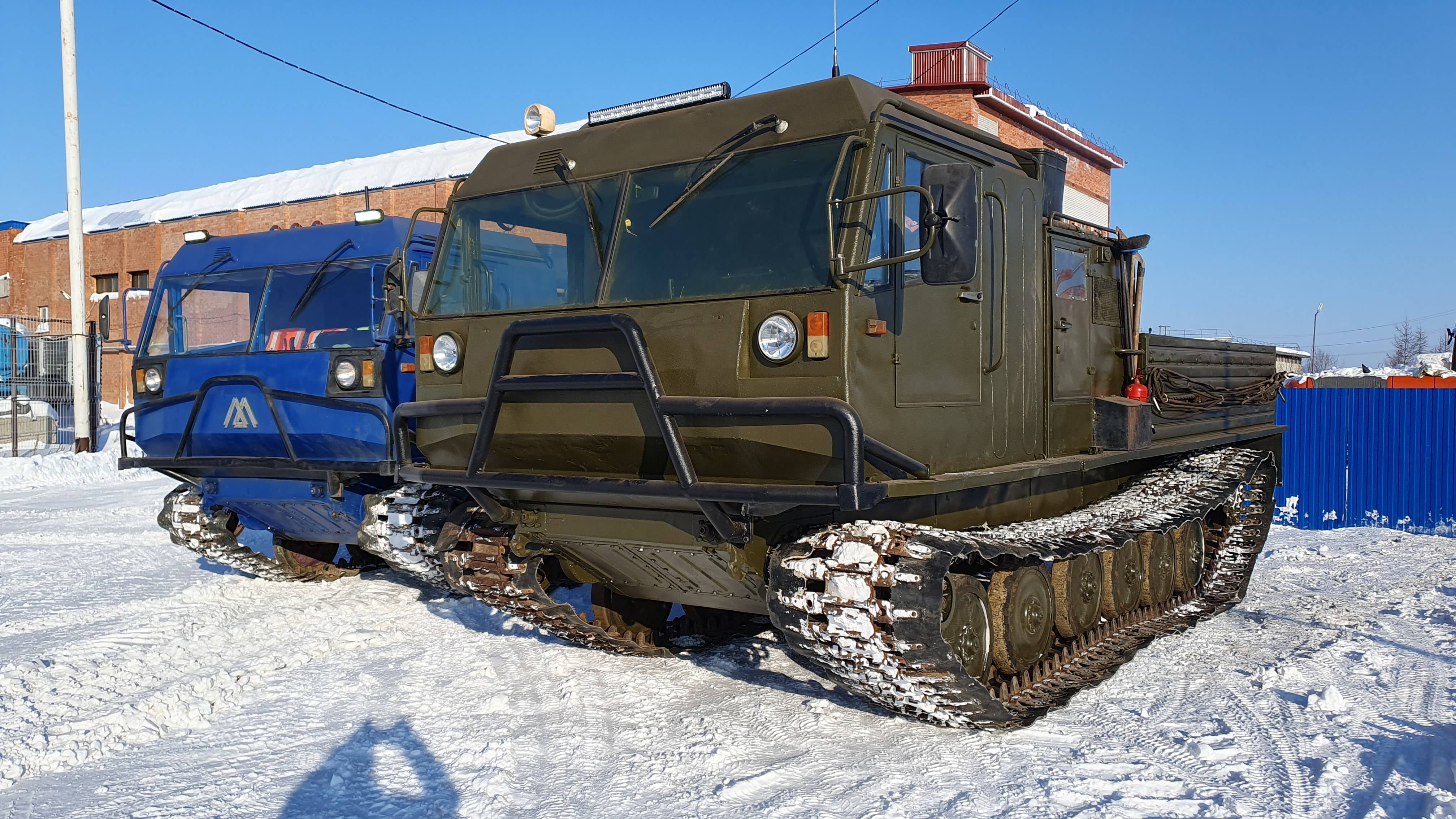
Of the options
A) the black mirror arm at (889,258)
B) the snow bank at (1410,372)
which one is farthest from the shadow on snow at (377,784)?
the snow bank at (1410,372)

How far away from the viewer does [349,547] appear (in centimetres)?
1003

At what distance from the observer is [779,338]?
4555 millimetres

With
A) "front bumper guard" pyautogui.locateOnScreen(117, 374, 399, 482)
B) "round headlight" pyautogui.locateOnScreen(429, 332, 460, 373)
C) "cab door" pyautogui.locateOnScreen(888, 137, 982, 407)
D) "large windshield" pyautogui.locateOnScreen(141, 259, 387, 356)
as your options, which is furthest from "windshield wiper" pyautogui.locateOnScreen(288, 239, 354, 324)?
"cab door" pyautogui.locateOnScreen(888, 137, 982, 407)

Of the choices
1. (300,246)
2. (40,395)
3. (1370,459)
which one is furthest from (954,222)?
(40,395)

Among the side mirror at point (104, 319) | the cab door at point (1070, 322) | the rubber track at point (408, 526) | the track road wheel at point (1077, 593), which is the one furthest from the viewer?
the side mirror at point (104, 319)

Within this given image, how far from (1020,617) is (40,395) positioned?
19.7 meters

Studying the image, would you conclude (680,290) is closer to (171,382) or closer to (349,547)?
(171,382)

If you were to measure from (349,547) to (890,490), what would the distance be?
7.04 m

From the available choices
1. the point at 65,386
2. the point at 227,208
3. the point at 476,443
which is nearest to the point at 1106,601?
the point at 476,443

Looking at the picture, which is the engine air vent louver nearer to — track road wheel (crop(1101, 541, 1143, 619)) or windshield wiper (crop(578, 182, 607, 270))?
windshield wiper (crop(578, 182, 607, 270))

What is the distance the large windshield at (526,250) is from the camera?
5387 millimetres

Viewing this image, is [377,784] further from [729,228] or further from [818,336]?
[729,228]

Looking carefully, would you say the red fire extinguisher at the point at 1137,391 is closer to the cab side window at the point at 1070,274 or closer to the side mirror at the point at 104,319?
the cab side window at the point at 1070,274

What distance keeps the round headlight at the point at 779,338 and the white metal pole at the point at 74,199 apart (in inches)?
627
